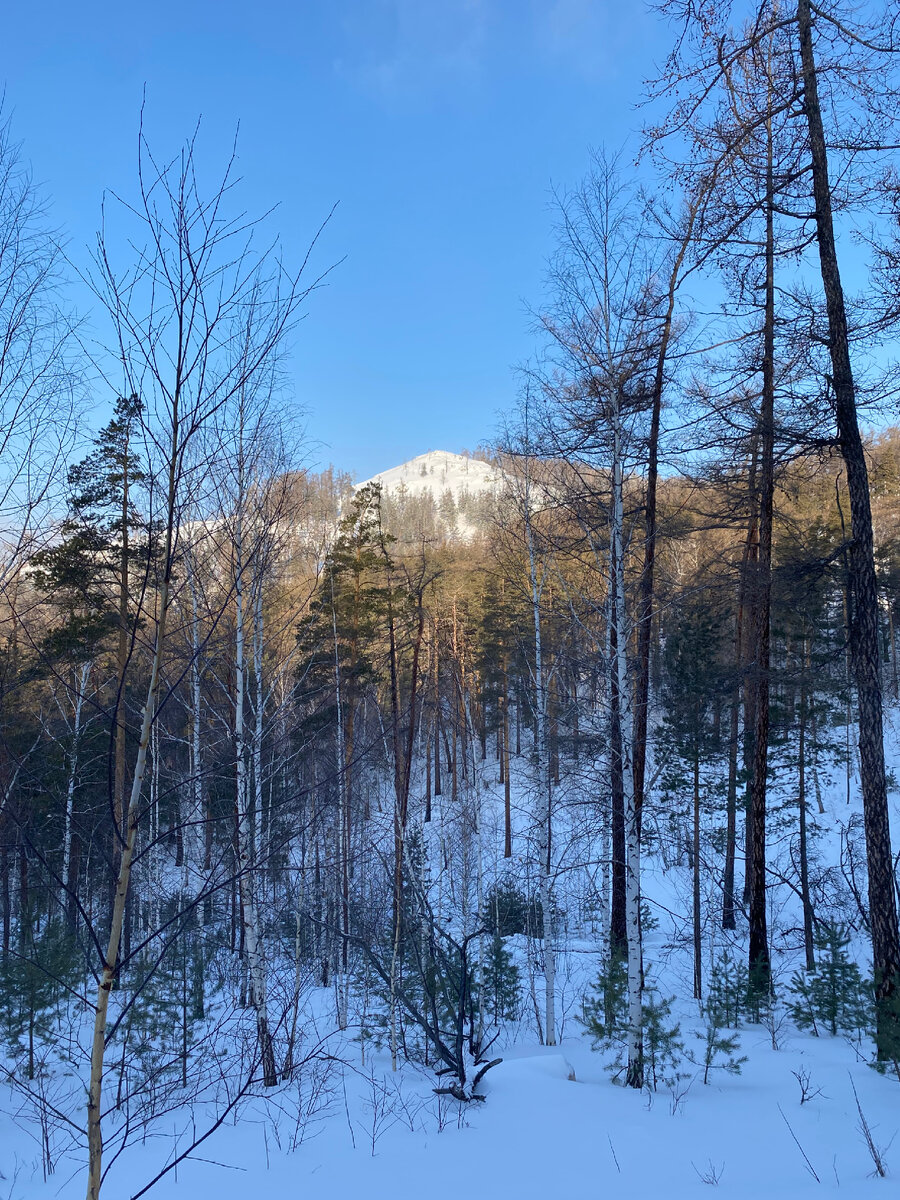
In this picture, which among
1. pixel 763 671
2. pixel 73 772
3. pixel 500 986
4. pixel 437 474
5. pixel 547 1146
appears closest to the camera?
pixel 547 1146

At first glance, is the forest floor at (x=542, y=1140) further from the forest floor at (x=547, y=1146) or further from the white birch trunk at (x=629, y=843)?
the white birch trunk at (x=629, y=843)

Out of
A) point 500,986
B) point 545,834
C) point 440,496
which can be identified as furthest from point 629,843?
point 440,496

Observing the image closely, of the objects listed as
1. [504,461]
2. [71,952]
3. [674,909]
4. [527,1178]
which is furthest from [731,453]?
[674,909]

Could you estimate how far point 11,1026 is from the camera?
929 centimetres

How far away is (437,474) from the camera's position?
586 feet

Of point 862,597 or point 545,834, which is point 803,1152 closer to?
point 545,834

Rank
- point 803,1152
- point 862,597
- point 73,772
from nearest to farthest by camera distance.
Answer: point 803,1152, point 862,597, point 73,772

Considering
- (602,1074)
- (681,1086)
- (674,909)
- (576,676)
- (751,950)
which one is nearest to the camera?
(681,1086)

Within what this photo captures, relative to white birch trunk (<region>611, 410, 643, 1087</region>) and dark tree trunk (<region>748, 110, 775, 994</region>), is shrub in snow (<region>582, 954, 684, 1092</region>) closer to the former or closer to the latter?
white birch trunk (<region>611, 410, 643, 1087</region>)

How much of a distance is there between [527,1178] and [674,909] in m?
16.4

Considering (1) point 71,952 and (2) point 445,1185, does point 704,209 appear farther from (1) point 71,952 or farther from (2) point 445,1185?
(1) point 71,952

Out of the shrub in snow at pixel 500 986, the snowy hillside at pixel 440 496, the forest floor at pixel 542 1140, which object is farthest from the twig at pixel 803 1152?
the snowy hillside at pixel 440 496

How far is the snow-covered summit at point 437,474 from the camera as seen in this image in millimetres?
159375

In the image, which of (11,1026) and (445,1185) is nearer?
(445,1185)
